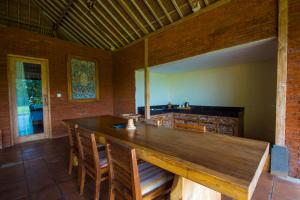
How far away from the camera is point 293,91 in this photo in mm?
2158

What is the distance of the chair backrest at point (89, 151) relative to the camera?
1571mm

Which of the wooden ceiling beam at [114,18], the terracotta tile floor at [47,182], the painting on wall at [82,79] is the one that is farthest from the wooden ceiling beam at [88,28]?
the terracotta tile floor at [47,182]

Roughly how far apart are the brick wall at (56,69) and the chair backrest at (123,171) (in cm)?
398

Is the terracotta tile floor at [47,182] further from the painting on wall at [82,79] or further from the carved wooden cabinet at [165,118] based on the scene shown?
the carved wooden cabinet at [165,118]

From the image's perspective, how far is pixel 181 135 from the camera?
5.49 ft

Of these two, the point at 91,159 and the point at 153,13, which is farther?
the point at 153,13

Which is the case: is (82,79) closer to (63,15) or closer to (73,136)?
(63,15)

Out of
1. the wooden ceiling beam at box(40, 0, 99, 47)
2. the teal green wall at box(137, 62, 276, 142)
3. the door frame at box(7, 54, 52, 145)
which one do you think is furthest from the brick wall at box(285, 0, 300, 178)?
the door frame at box(7, 54, 52, 145)

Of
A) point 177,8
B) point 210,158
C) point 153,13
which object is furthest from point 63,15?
point 210,158

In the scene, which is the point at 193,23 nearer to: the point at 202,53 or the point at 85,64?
the point at 202,53

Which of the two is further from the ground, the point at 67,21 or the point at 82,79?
the point at 67,21

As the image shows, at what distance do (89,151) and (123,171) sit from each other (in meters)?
0.65

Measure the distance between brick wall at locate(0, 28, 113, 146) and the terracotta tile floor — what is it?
1464 mm

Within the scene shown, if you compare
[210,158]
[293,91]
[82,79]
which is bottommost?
[210,158]
